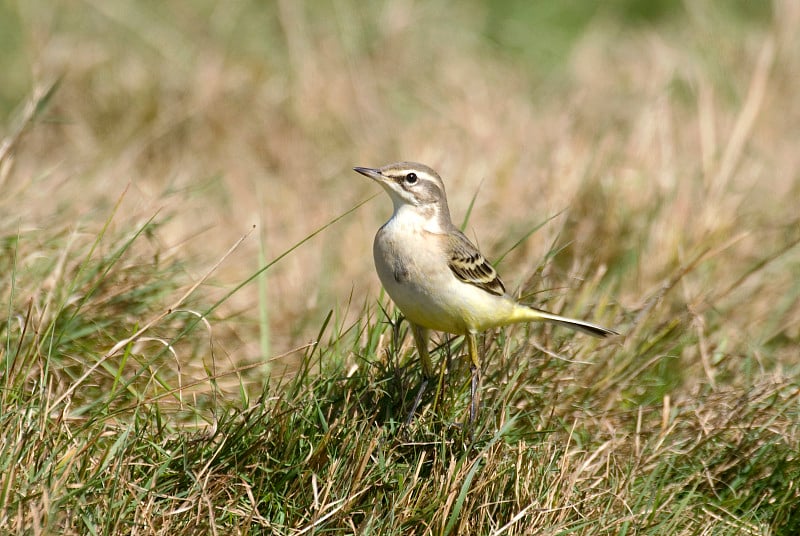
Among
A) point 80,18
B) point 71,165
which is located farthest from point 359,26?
point 71,165

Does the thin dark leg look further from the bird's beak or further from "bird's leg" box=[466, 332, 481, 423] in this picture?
the bird's beak

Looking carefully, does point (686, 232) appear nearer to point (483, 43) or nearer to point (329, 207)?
point (329, 207)

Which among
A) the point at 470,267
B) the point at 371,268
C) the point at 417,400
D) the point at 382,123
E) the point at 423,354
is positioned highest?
the point at 382,123

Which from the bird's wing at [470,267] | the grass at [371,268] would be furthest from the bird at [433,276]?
the grass at [371,268]

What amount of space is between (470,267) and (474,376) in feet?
1.73

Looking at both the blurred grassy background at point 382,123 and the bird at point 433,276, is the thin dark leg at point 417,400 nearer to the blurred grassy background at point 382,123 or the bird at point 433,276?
the bird at point 433,276

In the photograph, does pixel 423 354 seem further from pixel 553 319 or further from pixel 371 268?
pixel 371 268

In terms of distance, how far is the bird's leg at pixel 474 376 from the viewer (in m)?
4.23

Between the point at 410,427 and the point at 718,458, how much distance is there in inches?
54.6

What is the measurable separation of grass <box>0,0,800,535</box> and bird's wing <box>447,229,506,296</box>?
22 cm

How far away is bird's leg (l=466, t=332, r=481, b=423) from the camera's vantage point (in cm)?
423

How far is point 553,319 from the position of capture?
472cm

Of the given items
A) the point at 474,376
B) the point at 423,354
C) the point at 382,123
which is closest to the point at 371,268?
the point at 382,123

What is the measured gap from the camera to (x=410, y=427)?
421 cm
